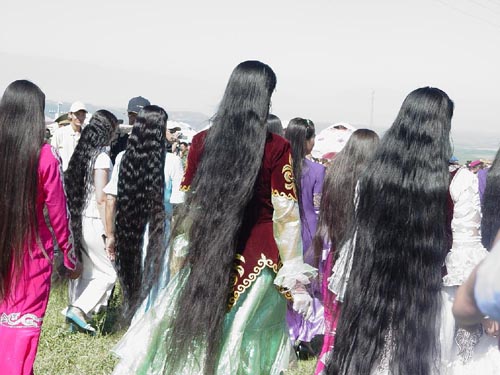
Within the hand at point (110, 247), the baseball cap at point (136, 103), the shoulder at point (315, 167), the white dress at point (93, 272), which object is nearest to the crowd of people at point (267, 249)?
the shoulder at point (315, 167)

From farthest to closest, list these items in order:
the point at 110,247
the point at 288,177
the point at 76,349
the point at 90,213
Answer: the point at 90,213
the point at 110,247
the point at 76,349
the point at 288,177

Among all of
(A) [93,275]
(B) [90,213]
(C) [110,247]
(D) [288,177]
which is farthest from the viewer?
(A) [93,275]

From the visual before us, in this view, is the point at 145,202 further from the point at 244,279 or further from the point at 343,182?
the point at 244,279

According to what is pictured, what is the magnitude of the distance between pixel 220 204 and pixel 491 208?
127cm

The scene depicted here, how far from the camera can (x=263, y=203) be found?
3973mm

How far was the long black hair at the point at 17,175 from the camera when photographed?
3.95 metres

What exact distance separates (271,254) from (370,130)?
160cm

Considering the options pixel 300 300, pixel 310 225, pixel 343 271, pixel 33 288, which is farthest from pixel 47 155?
pixel 310 225

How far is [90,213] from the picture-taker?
6.18 metres

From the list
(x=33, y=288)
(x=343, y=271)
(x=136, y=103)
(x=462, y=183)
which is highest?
(x=136, y=103)

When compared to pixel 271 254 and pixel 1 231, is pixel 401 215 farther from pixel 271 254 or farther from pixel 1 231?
pixel 1 231

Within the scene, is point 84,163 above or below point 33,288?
above

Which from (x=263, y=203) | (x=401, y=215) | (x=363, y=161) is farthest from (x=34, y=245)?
(x=363, y=161)

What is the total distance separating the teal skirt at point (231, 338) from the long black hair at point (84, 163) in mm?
2263
